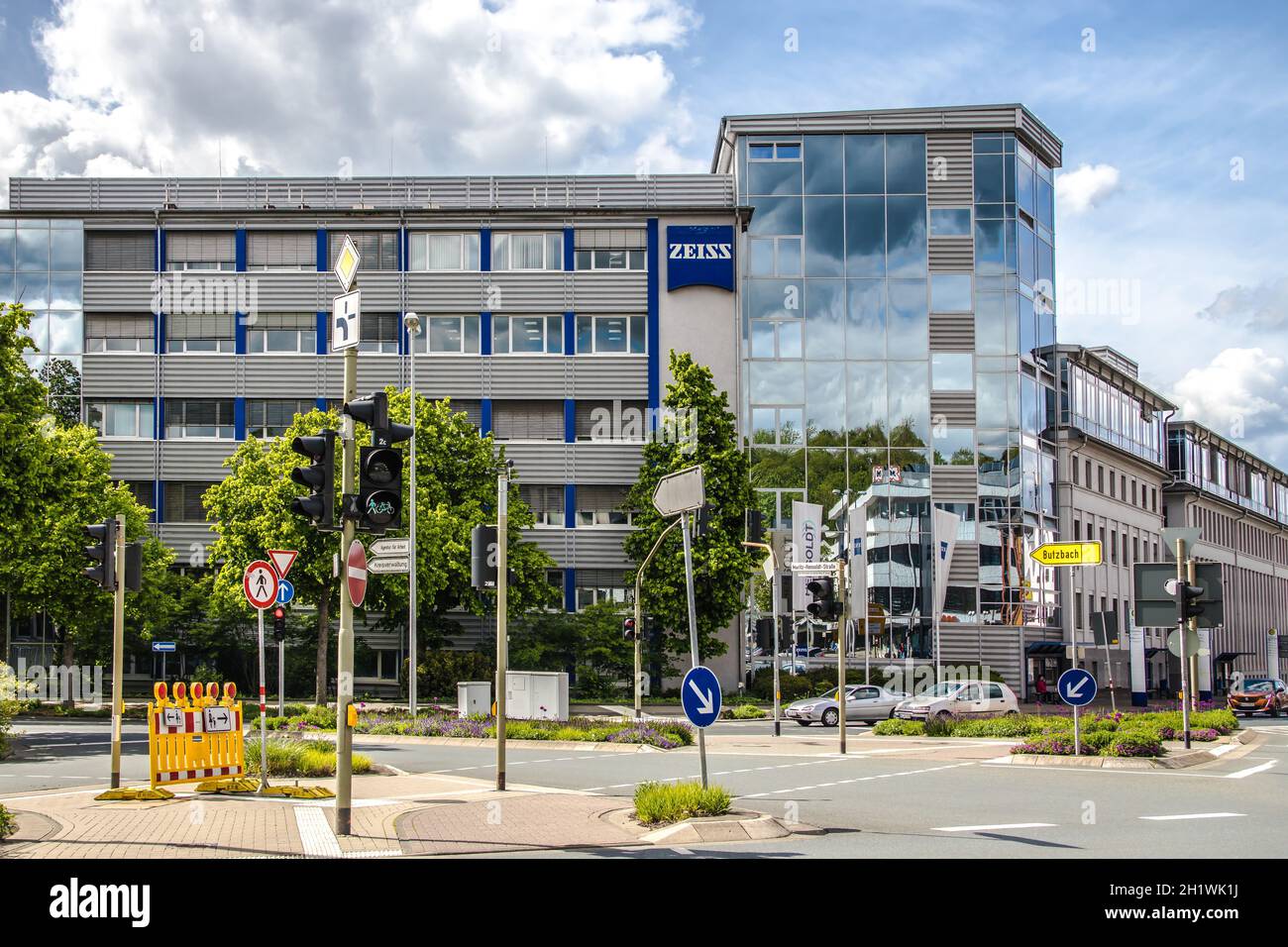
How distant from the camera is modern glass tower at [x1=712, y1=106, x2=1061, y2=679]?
182ft

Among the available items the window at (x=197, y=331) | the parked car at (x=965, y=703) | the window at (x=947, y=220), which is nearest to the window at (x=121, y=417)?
the window at (x=197, y=331)

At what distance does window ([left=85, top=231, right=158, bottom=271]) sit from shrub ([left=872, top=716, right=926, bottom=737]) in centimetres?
3754

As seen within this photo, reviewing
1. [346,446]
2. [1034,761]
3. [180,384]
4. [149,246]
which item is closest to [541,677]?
[1034,761]

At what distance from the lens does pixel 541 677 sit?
107ft

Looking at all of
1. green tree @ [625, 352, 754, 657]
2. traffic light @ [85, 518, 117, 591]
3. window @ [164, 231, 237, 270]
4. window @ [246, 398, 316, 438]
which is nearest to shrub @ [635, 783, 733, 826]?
traffic light @ [85, 518, 117, 591]

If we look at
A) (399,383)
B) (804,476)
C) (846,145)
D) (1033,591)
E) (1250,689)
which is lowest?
(1250,689)

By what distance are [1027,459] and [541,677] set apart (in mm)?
31734

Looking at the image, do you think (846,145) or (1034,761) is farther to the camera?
(846,145)

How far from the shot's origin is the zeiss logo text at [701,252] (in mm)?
54250

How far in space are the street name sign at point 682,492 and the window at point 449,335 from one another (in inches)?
1620

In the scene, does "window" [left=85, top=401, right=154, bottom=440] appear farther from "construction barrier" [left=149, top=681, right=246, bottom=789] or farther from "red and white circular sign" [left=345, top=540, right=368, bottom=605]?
"red and white circular sign" [left=345, top=540, right=368, bottom=605]

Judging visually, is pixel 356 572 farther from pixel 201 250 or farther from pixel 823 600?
pixel 201 250

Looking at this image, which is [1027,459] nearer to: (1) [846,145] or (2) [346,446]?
(1) [846,145]

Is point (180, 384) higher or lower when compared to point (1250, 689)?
higher
